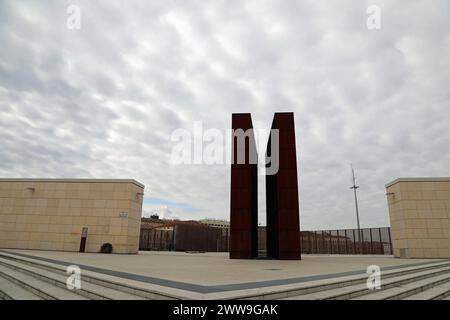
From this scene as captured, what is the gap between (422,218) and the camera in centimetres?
2330

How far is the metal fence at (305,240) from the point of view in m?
32.9

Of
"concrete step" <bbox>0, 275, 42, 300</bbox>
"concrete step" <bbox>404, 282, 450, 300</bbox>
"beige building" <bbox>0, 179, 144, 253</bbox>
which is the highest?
"beige building" <bbox>0, 179, 144, 253</bbox>

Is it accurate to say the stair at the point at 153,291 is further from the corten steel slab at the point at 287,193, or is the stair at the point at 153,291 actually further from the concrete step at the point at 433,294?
the corten steel slab at the point at 287,193

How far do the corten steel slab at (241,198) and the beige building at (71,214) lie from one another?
10.0 m

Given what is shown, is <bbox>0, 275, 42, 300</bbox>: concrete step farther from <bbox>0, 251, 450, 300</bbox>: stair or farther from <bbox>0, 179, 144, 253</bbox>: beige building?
<bbox>0, 179, 144, 253</bbox>: beige building

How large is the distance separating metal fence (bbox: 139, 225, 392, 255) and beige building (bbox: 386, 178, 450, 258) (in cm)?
915

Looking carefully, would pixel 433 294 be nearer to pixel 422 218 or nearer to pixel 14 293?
pixel 14 293

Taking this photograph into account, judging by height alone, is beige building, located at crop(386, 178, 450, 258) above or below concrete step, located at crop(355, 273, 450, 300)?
above

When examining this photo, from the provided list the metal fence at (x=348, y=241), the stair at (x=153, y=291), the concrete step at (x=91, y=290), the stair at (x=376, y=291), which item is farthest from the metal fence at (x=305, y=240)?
the concrete step at (x=91, y=290)

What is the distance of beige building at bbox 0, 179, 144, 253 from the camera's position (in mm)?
24406

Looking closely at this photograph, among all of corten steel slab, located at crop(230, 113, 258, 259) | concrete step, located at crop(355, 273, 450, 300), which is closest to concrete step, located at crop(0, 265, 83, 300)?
concrete step, located at crop(355, 273, 450, 300)

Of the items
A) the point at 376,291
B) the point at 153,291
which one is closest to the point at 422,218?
the point at 376,291

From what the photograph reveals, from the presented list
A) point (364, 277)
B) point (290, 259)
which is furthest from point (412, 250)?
point (364, 277)
